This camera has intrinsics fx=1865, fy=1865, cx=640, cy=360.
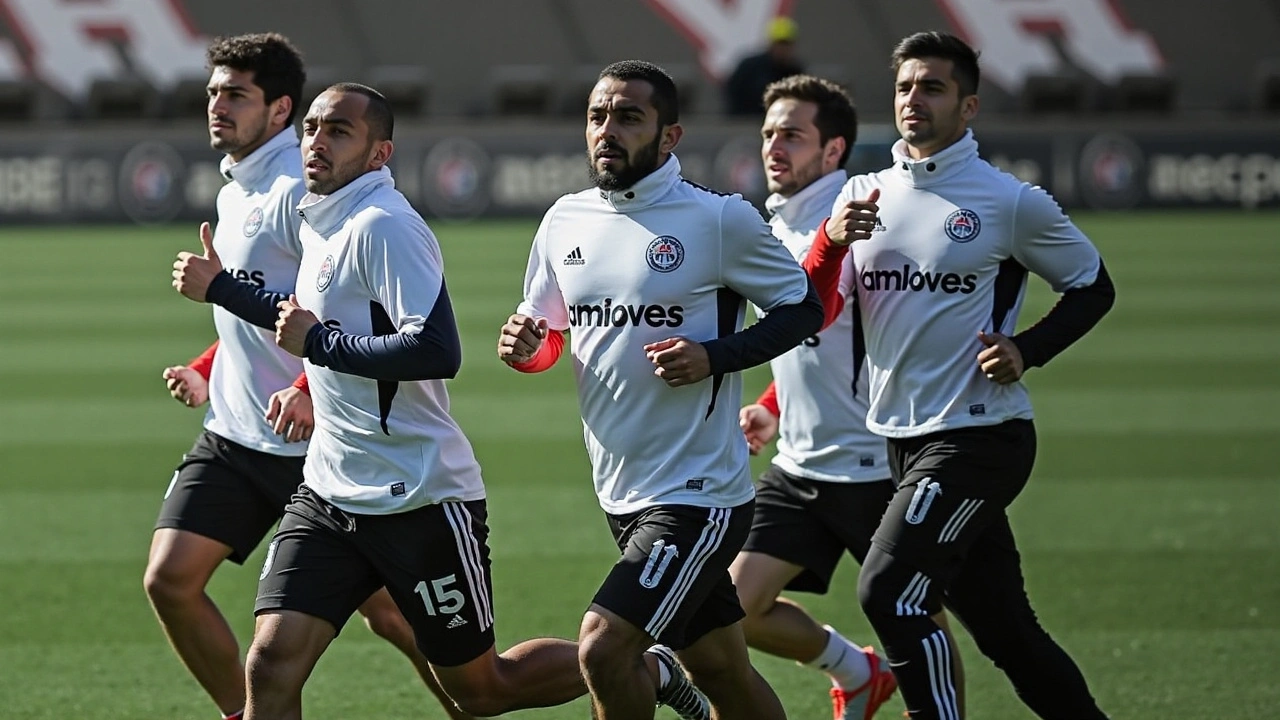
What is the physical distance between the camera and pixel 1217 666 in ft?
24.6

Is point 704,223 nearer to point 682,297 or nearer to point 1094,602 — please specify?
point 682,297

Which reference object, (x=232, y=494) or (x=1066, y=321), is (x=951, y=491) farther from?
(x=232, y=494)

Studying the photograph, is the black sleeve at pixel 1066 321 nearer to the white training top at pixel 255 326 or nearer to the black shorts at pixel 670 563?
the black shorts at pixel 670 563

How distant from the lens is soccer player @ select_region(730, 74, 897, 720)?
21.9 feet

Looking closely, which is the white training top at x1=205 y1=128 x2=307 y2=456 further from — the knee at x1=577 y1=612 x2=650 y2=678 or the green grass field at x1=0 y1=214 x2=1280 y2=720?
the knee at x1=577 y1=612 x2=650 y2=678

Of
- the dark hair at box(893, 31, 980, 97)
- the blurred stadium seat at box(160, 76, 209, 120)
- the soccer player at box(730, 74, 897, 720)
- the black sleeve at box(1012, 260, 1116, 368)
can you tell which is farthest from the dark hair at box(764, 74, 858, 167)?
the blurred stadium seat at box(160, 76, 209, 120)

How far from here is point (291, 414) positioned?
19.6ft

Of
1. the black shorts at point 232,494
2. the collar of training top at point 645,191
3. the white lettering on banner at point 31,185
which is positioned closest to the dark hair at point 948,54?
the collar of training top at point 645,191

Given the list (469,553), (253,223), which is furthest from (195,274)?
(469,553)

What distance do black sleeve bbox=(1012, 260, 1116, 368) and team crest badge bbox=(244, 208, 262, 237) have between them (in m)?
2.66

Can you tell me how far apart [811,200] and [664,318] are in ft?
4.89

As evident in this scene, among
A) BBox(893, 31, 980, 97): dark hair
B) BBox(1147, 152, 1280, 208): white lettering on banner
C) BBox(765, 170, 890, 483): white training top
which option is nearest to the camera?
BBox(893, 31, 980, 97): dark hair

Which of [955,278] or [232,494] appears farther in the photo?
[232,494]

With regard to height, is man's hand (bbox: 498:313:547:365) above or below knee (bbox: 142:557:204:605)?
above
